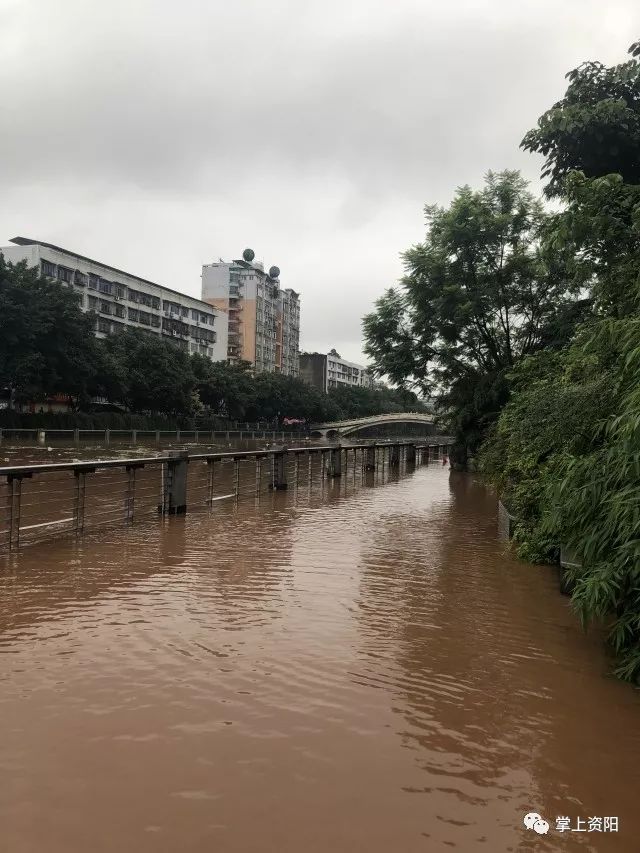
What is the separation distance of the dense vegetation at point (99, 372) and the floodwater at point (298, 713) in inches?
865

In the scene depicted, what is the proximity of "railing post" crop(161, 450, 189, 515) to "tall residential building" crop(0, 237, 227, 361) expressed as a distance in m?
45.5

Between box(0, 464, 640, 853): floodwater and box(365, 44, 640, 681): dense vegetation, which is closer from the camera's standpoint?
box(0, 464, 640, 853): floodwater

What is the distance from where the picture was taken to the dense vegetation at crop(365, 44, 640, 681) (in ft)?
13.9

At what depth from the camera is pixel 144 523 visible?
30.7ft

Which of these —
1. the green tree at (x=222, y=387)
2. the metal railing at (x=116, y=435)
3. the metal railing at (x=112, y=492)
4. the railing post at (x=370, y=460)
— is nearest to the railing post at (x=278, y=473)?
the metal railing at (x=112, y=492)

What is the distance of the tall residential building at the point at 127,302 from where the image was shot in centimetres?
5978

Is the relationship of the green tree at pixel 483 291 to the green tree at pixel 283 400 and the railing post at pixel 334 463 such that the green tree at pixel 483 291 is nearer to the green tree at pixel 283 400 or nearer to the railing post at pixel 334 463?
the railing post at pixel 334 463

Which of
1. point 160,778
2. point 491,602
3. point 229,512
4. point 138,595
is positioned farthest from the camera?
point 229,512

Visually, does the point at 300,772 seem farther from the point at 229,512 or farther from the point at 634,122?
the point at 634,122

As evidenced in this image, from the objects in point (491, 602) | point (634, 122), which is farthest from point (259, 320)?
point (491, 602)

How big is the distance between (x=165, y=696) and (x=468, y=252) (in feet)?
69.2

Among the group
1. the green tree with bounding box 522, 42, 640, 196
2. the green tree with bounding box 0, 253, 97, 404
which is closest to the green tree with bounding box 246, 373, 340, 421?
the green tree with bounding box 0, 253, 97, 404

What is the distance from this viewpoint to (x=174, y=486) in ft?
33.4

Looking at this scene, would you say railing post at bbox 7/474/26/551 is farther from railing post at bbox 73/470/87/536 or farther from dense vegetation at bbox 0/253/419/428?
dense vegetation at bbox 0/253/419/428
